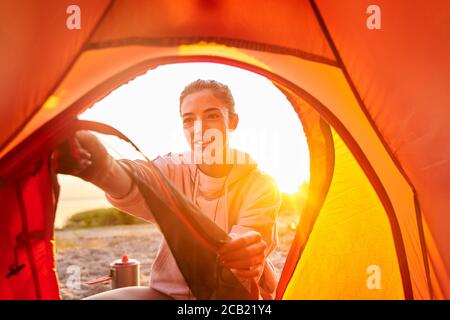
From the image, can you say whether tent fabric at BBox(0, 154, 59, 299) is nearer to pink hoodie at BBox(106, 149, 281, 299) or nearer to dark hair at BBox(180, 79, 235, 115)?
pink hoodie at BBox(106, 149, 281, 299)

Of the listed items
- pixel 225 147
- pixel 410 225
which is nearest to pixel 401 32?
pixel 410 225

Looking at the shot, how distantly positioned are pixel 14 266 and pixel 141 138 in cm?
53

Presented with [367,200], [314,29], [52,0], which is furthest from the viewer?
[367,200]

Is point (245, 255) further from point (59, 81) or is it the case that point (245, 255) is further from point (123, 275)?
point (59, 81)

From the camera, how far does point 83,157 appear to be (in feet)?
3.18

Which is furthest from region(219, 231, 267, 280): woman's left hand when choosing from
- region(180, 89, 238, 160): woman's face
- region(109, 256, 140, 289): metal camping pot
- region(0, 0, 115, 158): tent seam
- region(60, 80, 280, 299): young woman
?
region(0, 0, 115, 158): tent seam

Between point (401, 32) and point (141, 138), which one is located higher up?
point (401, 32)

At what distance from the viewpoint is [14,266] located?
107 cm

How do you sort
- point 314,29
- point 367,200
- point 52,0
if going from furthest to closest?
point 367,200
point 314,29
point 52,0

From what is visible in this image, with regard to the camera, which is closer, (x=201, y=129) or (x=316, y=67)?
(x=316, y=67)

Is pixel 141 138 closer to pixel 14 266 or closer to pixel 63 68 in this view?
pixel 63 68

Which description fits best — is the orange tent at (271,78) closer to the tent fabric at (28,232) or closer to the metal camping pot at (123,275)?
the tent fabric at (28,232)

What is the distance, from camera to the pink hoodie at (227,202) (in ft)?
4.40

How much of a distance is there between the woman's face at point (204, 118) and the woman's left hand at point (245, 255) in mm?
342
